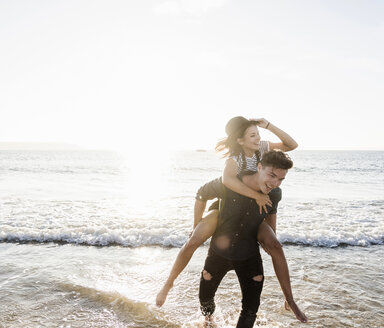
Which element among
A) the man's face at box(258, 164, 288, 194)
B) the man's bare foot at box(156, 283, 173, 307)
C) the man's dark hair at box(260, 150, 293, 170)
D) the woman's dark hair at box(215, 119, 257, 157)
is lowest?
the man's bare foot at box(156, 283, 173, 307)

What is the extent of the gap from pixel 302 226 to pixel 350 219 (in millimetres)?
2414

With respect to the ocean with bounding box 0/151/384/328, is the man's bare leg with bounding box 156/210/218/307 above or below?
above

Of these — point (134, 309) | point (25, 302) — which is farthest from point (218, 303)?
point (25, 302)

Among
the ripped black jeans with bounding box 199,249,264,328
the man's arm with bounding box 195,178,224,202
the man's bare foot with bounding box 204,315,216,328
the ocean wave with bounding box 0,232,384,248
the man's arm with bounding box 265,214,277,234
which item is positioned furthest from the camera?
the ocean wave with bounding box 0,232,384,248

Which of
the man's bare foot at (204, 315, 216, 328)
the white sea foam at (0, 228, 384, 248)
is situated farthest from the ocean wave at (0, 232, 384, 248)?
the man's bare foot at (204, 315, 216, 328)

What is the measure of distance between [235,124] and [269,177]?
0.94 m

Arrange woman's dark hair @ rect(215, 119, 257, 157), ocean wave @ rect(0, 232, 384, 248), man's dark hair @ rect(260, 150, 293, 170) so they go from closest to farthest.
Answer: man's dark hair @ rect(260, 150, 293, 170) → woman's dark hair @ rect(215, 119, 257, 157) → ocean wave @ rect(0, 232, 384, 248)

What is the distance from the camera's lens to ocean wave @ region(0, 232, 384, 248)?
8.60m

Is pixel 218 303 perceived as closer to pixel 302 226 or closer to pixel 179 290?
pixel 179 290

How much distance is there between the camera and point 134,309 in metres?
4.94

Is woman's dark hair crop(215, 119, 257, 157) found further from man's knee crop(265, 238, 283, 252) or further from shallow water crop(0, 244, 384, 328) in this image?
shallow water crop(0, 244, 384, 328)

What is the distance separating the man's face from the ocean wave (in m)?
5.75

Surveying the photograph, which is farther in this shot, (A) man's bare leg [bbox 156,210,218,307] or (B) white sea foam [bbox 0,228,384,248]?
(B) white sea foam [bbox 0,228,384,248]

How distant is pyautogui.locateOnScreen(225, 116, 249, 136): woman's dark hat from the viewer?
382cm
